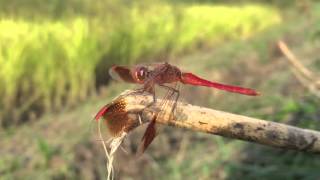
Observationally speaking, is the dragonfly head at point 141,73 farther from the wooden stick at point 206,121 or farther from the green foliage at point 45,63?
the green foliage at point 45,63

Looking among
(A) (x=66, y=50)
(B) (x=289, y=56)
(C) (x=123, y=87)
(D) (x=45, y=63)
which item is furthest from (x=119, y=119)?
(A) (x=66, y=50)

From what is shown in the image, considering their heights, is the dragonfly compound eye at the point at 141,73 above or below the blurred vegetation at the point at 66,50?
above

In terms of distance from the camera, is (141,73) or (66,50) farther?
(66,50)

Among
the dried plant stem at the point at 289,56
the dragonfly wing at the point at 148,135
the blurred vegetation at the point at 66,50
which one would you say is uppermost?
the dragonfly wing at the point at 148,135

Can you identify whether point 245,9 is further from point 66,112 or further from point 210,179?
point 210,179

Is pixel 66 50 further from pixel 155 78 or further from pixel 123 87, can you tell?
pixel 155 78

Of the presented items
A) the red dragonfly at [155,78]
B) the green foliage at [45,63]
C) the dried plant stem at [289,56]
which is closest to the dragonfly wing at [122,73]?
the red dragonfly at [155,78]

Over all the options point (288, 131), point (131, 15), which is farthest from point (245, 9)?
point (288, 131)
